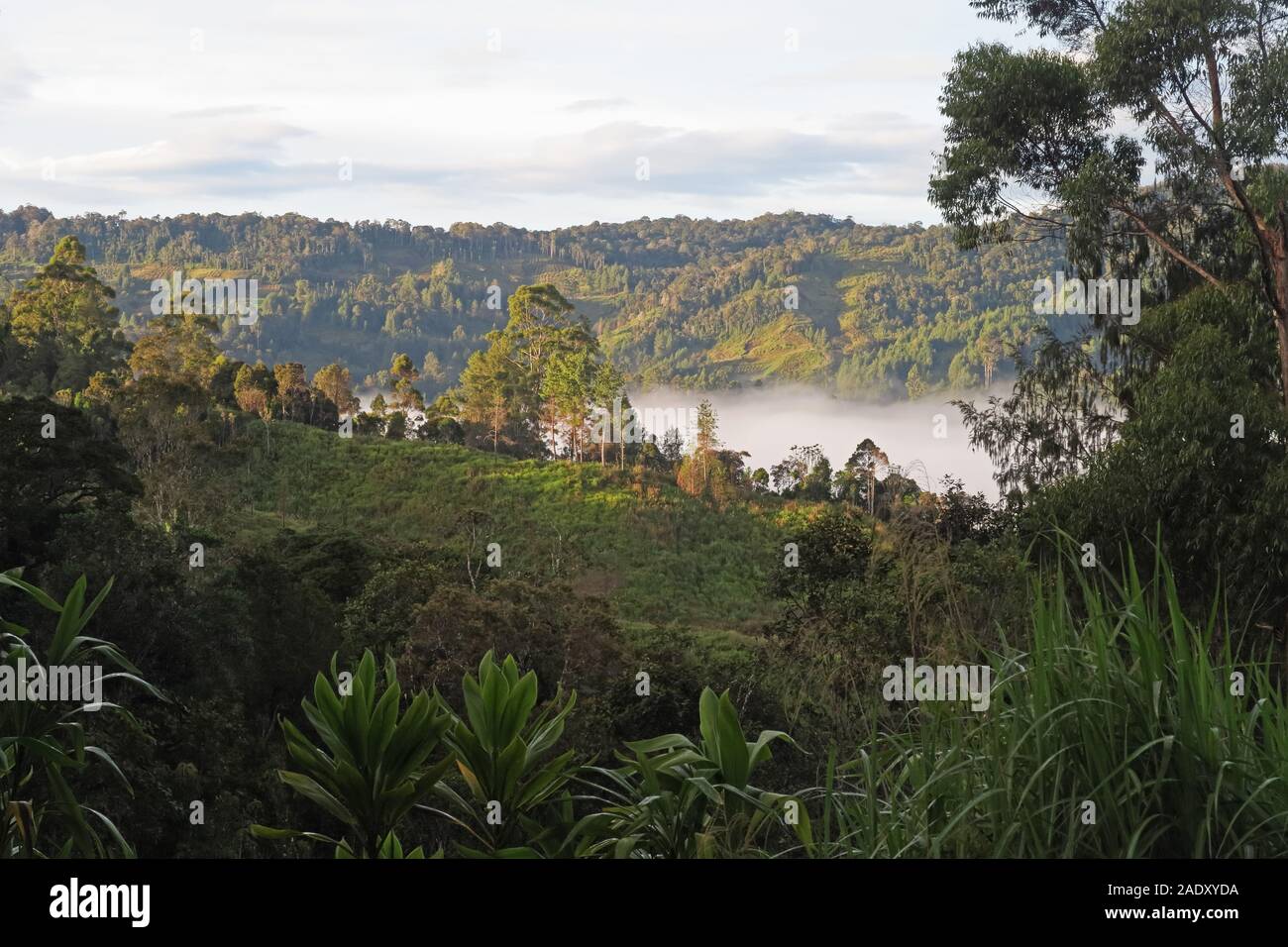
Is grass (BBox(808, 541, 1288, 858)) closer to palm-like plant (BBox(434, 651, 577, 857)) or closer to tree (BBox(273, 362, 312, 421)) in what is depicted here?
palm-like plant (BBox(434, 651, 577, 857))

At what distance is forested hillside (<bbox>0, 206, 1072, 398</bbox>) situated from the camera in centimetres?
11338

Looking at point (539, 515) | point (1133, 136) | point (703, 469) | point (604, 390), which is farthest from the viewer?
point (604, 390)

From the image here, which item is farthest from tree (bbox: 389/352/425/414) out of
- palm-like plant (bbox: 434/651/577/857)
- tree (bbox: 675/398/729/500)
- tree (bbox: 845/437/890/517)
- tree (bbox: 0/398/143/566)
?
palm-like plant (bbox: 434/651/577/857)

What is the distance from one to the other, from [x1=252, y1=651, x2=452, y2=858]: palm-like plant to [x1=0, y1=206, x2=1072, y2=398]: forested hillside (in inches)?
3918

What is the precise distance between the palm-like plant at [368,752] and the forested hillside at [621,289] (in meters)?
99.5

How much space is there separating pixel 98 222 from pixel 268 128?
11634 centimetres

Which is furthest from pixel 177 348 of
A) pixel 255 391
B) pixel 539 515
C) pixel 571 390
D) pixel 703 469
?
pixel 703 469

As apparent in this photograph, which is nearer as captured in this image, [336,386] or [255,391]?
[255,391]

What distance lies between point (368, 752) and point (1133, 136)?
14.8m

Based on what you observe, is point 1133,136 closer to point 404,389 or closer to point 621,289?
point 404,389

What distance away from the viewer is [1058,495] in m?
11.9

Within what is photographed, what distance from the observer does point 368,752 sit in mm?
1897

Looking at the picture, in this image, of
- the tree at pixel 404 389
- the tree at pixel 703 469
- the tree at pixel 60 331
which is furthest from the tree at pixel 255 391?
the tree at pixel 703 469
